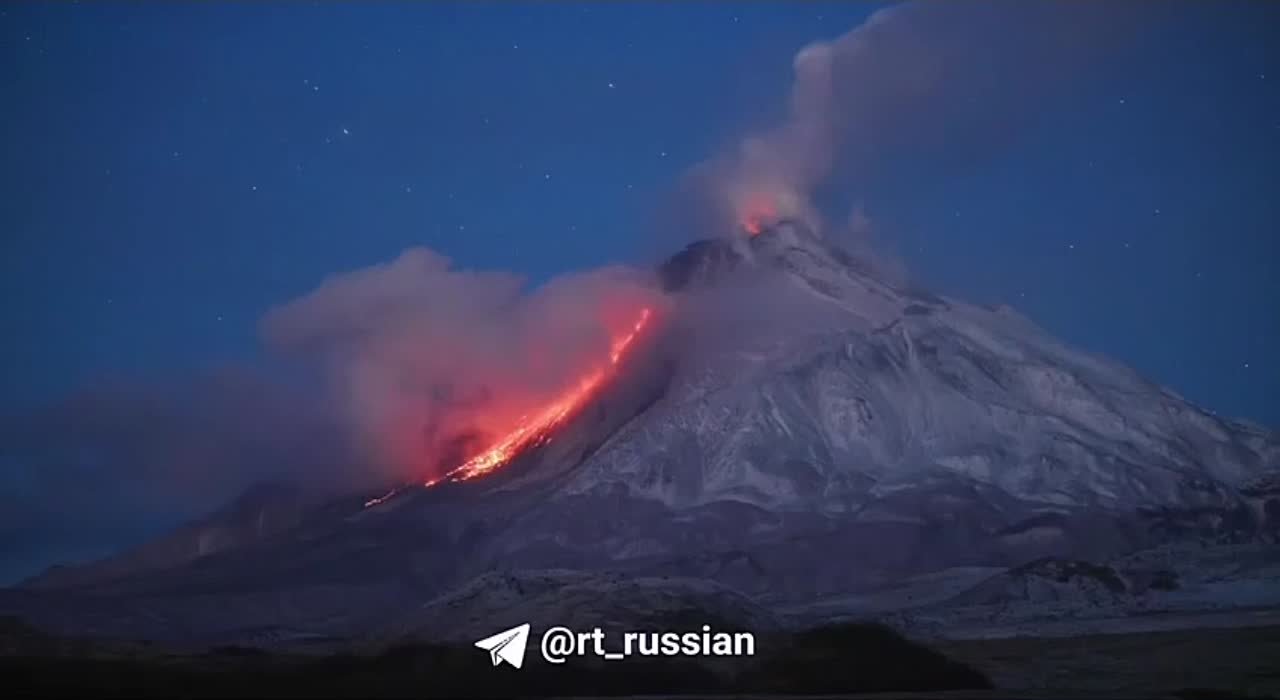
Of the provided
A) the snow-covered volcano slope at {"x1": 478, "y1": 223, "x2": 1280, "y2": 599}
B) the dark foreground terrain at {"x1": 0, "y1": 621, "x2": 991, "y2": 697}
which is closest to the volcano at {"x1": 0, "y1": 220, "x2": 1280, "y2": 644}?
the snow-covered volcano slope at {"x1": 478, "y1": 223, "x2": 1280, "y2": 599}

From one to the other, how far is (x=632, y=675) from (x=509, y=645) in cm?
526

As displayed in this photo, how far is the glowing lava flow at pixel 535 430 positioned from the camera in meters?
160

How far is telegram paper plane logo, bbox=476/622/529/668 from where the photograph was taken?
4953cm

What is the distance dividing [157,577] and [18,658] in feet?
296

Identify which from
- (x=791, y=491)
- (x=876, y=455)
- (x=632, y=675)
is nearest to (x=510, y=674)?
(x=632, y=675)

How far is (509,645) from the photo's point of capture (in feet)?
171

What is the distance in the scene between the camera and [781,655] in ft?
167

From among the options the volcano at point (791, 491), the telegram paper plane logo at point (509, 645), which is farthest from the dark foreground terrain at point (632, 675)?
the volcano at point (791, 491)

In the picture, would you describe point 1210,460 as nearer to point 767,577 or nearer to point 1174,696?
point 767,577

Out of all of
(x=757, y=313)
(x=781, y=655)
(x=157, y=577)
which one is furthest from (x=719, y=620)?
(x=757, y=313)

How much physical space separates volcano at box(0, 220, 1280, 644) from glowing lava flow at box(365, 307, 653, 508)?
65 cm

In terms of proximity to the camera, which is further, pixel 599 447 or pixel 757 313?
Answer: pixel 757 313

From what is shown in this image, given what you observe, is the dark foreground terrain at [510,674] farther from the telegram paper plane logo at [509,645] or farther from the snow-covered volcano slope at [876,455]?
the snow-covered volcano slope at [876,455]

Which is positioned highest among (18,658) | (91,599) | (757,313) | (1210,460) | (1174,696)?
(757,313)
